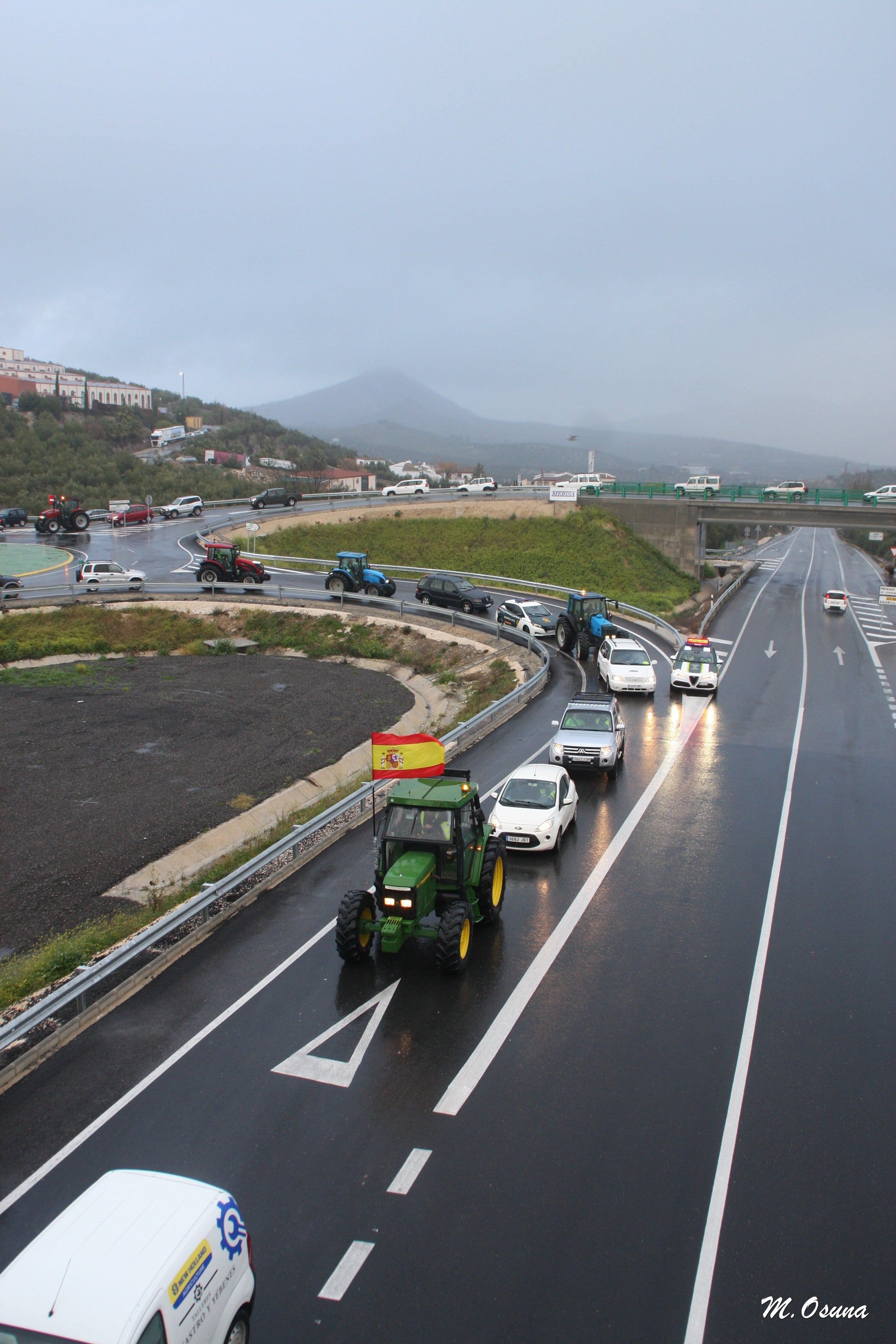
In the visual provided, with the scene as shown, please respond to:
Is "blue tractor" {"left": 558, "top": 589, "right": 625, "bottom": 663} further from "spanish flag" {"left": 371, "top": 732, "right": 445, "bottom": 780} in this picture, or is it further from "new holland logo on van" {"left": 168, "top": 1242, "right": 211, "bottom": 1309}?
"new holland logo on van" {"left": 168, "top": 1242, "right": 211, "bottom": 1309}

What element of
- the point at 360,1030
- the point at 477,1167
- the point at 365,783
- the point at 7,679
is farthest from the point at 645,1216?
the point at 7,679

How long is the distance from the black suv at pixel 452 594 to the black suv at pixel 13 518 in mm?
38098

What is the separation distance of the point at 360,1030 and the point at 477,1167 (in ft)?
8.53

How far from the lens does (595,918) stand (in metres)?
13.5

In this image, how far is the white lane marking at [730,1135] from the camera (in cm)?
686

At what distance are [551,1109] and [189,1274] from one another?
464cm

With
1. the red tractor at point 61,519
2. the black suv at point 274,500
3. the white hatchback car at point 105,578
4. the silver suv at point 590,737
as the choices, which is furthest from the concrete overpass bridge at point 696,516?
the silver suv at point 590,737

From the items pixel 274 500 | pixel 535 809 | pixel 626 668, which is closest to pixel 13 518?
pixel 274 500

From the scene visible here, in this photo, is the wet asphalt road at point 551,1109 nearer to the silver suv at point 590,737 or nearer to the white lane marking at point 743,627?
the silver suv at point 590,737

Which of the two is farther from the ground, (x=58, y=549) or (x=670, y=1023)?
(x=58, y=549)

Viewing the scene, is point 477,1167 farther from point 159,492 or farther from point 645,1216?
point 159,492

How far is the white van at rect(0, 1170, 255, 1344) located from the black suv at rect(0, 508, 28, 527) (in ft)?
222

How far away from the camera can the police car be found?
97.0ft

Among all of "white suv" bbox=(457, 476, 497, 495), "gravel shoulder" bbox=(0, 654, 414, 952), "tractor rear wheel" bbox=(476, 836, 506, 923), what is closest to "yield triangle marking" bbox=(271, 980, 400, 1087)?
"tractor rear wheel" bbox=(476, 836, 506, 923)
